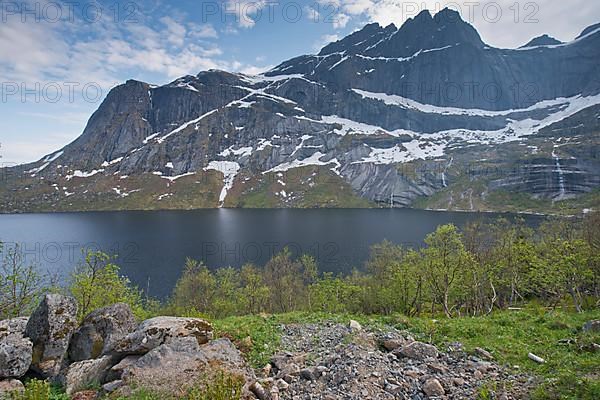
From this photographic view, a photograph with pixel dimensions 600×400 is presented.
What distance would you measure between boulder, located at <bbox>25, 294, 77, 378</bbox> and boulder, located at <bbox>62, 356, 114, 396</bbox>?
1.04m

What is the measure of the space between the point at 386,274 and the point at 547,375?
3027 cm

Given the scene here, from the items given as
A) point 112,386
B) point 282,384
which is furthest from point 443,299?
point 112,386

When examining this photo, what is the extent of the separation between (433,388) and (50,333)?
13467 millimetres

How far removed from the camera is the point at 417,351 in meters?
11.7

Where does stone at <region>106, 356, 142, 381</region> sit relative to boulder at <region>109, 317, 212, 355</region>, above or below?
below

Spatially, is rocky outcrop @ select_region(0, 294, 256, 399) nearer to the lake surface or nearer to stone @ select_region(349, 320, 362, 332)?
stone @ select_region(349, 320, 362, 332)

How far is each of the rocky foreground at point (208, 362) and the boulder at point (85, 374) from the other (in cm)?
3

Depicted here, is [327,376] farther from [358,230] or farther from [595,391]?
[358,230]

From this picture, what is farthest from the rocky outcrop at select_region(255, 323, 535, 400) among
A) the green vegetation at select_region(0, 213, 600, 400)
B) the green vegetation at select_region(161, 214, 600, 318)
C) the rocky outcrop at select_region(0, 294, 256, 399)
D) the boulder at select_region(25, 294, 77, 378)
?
the green vegetation at select_region(161, 214, 600, 318)

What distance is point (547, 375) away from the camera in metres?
9.76

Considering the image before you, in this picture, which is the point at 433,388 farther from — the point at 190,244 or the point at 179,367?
the point at 190,244

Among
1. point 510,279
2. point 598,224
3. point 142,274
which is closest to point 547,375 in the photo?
point 510,279

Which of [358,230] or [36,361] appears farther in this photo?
[358,230]

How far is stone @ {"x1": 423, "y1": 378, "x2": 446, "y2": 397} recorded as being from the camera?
9.23 meters
